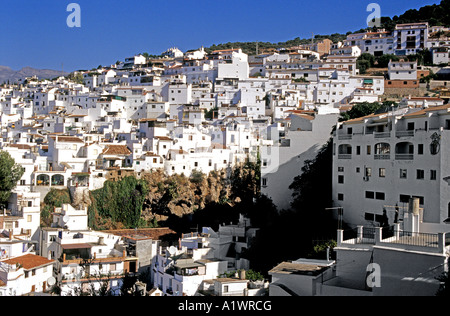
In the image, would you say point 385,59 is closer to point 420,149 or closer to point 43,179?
point 43,179

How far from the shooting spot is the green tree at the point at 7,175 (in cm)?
2848

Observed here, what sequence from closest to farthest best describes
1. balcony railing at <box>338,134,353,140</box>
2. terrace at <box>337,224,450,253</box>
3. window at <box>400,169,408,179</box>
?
1. terrace at <box>337,224,450,253</box>
2. window at <box>400,169,408,179</box>
3. balcony railing at <box>338,134,353,140</box>

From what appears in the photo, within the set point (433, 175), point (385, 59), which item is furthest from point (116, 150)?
point (385, 59)

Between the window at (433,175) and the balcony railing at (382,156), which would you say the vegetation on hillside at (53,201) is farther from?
the window at (433,175)

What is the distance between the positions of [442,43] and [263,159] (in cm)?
4489

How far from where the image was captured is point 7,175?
1133 inches

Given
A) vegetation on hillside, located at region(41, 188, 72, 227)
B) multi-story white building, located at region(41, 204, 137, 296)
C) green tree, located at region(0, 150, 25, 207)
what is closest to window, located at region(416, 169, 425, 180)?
multi-story white building, located at region(41, 204, 137, 296)

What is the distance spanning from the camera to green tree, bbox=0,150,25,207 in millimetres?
28484

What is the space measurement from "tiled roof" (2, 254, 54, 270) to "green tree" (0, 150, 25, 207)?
321 inches

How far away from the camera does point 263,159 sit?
25.4 meters

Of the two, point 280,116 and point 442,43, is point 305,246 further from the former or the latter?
point 442,43

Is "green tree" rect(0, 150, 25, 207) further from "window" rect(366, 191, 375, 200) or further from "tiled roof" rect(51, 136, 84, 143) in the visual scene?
→ "window" rect(366, 191, 375, 200)

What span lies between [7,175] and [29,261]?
9.49 m
